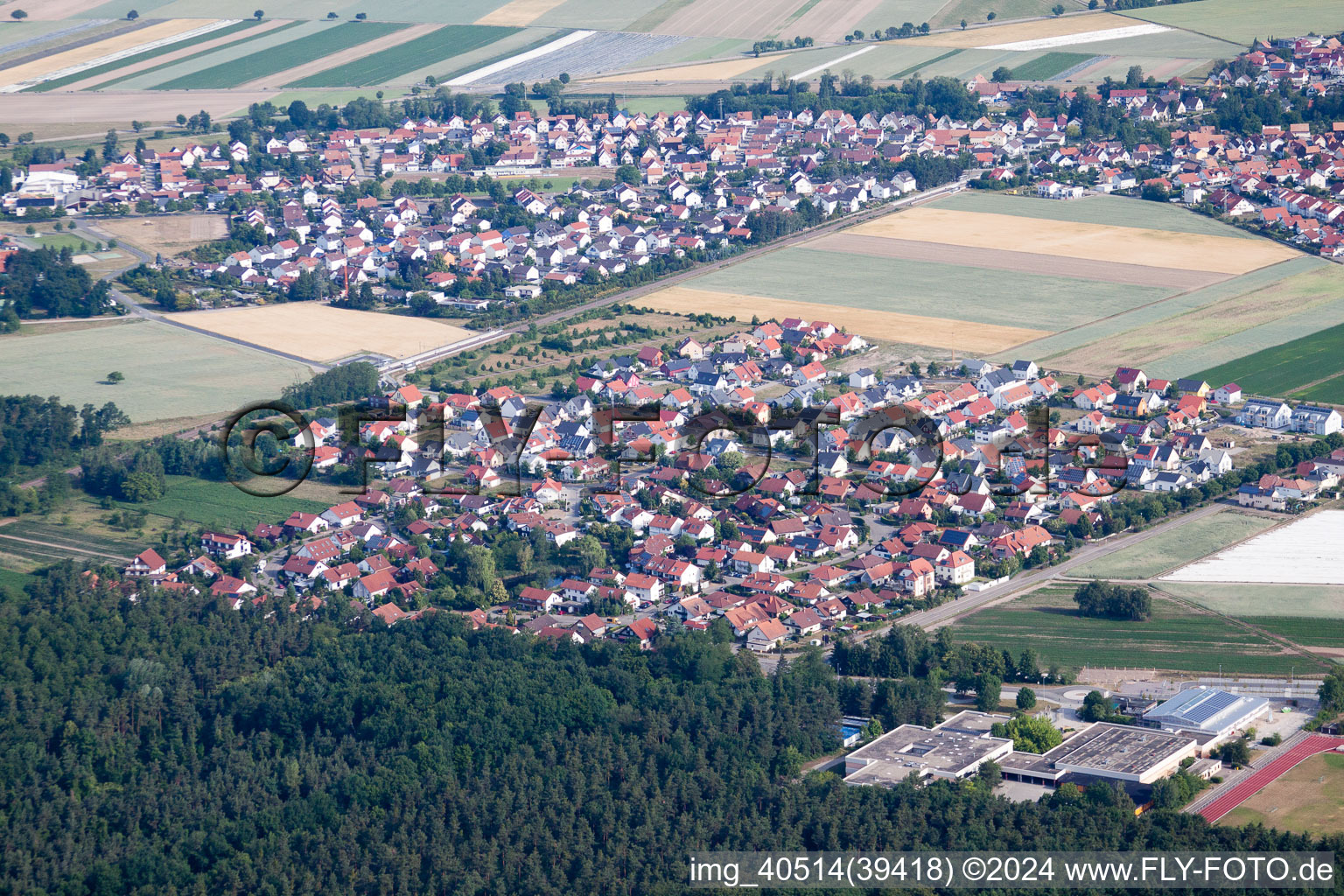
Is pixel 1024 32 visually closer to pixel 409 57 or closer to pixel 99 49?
pixel 409 57

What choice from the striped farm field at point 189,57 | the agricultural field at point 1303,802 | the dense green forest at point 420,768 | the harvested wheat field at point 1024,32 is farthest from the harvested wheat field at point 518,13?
the agricultural field at point 1303,802

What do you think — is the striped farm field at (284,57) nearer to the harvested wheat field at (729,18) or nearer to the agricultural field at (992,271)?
the harvested wheat field at (729,18)

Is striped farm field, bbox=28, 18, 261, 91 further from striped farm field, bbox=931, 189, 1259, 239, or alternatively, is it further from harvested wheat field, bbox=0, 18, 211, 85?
striped farm field, bbox=931, 189, 1259, 239

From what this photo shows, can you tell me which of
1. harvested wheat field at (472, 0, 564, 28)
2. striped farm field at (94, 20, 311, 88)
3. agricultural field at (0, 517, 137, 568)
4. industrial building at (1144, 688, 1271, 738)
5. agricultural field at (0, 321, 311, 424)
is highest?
harvested wheat field at (472, 0, 564, 28)

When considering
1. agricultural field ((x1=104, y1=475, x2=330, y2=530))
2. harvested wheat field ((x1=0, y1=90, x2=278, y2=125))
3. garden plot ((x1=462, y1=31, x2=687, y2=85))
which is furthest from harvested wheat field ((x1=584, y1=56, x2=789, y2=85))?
agricultural field ((x1=104, y1=475, x2=330, y2=530))

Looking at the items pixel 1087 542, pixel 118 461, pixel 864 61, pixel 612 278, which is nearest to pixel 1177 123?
pixel 864 61
